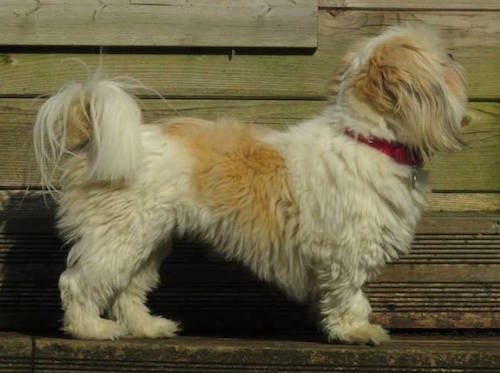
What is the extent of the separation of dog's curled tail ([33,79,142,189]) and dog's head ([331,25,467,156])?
0.85 meters

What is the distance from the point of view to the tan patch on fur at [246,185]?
4.57 meters

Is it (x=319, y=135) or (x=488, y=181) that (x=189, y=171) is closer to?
(x=319, y=135)

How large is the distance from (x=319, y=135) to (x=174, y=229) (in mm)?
690

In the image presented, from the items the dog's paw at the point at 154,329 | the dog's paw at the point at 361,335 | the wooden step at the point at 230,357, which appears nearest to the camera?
the wooden step at the point at 230,357

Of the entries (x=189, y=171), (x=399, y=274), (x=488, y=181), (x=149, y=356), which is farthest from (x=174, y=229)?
(x=488, y=181)

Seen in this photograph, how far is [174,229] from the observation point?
15.5ft

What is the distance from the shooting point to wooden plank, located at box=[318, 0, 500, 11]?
550cm

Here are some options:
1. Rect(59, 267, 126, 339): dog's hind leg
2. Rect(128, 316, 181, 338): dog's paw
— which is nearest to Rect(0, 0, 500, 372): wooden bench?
Rect(128, 316, 181, 338): dog's paw

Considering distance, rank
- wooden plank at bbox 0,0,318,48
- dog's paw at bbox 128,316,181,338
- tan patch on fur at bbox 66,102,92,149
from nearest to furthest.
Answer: tan patch on fur at bbox 66,102,92,149 < dog's paw at bbox 128,316,181,338 < wooden plank at bbox 0,0,318,48

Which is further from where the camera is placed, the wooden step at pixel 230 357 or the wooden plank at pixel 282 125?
the wooden plank at pixel 282 125

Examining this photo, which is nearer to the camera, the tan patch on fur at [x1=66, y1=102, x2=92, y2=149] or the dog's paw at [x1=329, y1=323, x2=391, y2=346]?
the dog's paw at [x1=329, y1=323, x2=391, y2=346]

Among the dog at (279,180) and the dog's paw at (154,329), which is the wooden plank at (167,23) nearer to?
the dog at (279,180)

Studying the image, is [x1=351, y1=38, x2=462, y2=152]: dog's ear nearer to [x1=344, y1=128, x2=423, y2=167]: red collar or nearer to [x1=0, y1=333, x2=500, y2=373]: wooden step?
[x1=344, y1=128, x2=423, y2=167]: red collar

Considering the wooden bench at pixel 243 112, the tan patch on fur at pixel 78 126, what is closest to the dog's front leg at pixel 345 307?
the wooden bench at pixel 243 112
